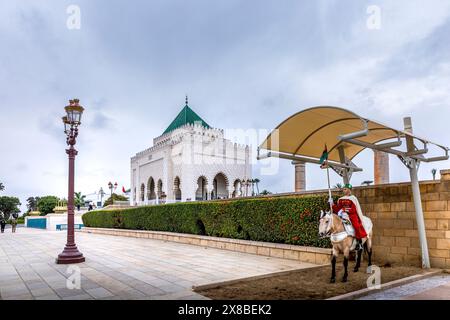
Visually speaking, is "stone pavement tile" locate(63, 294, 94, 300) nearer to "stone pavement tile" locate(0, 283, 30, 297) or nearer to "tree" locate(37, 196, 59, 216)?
"stone pavement tile" locate(0, 283, 30, 297)

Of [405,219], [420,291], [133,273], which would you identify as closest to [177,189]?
[133,273]

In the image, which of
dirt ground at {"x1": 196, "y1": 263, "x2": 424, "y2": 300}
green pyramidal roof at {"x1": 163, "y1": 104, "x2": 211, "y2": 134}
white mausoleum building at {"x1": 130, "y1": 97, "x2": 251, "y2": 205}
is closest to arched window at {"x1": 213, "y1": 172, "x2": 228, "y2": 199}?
white mausoleum building at {"x1": 130, "y1": 97, "x2": 251, "y2": 205}

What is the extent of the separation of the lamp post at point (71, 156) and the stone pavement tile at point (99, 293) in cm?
397

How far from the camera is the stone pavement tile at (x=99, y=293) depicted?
5.97 metres

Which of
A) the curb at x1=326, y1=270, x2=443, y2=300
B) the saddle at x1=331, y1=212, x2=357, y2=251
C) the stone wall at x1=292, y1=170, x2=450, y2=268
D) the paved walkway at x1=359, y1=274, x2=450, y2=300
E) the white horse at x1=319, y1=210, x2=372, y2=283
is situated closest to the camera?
the curb at x1=326, y1=270, x2=443, y2=300

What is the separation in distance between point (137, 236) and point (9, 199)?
2921 inches

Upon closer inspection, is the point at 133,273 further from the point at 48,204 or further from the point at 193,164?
the point at 48,204

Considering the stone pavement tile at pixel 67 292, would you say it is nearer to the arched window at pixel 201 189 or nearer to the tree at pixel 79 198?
the arched window at pixel 201 189

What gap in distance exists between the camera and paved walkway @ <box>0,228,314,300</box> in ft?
20.3

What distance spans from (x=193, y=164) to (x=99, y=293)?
40315mm

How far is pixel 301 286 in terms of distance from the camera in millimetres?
6508

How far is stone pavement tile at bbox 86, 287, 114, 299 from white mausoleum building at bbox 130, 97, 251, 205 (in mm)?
37781
